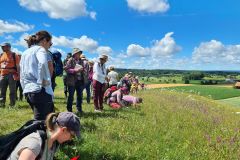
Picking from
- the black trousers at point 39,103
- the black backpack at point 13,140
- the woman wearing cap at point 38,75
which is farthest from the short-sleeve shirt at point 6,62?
the black backpack at point 13,140

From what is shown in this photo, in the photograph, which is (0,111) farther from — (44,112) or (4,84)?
(44,112)

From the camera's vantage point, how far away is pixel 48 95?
276 inches

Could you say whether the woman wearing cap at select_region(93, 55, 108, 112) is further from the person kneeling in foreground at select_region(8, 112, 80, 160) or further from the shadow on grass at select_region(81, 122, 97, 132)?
the person kneeling in foreground at select_region(8, 112, 80, 160)

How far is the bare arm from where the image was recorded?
394 cm

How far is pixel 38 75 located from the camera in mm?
6848

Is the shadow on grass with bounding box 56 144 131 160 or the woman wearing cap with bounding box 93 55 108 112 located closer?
the shadow on grass with bounding box 56 144 131 160

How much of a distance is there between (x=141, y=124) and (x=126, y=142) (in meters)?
2.25

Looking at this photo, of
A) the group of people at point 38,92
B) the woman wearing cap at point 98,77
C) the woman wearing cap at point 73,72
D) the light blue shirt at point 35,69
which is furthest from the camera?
the woman wearing cap at point 98,77

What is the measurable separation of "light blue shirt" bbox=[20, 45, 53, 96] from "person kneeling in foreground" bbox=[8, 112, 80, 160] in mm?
2671

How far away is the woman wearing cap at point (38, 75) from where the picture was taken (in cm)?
681

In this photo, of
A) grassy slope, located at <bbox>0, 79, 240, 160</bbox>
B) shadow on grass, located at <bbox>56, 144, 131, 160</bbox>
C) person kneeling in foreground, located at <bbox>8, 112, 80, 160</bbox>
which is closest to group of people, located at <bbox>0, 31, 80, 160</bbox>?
person kneeling in foreground, located at <bbox>8, 112, 80, 160</bbox>

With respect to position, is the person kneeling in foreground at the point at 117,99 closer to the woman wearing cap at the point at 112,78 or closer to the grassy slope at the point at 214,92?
the woman wearing cap at the point at 112,78

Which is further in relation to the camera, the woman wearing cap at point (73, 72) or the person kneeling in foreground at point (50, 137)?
the woman wearing cap at point (73, 72)

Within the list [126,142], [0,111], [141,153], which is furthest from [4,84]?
[141,153]
